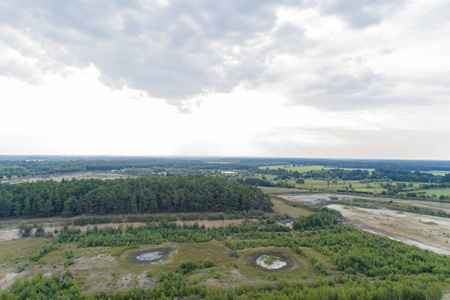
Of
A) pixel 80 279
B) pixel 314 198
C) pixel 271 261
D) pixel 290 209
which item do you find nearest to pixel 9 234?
pixel 80 279

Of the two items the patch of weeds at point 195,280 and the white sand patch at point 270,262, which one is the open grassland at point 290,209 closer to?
the white sand patch at point 270,262

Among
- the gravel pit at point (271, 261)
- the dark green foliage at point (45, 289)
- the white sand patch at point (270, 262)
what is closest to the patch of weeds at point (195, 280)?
the gravel pit at point (271, 261)

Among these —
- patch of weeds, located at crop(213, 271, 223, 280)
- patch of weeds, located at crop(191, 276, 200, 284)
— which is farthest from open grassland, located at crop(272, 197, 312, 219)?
patch of weeds, located at crop(191, 276, 200, 284)

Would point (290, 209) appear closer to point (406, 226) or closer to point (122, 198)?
point (406, 226)

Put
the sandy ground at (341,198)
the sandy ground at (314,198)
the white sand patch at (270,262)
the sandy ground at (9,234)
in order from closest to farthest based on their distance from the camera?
the white sand patch at (270,262)
the sandy ground at (9,234)
the sandy ground at (341,198)
the sandy ground at (314,198)

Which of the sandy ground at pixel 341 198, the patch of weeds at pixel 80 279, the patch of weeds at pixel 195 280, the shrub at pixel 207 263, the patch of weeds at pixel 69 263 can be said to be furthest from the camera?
the sandy ground at pixel 341 198

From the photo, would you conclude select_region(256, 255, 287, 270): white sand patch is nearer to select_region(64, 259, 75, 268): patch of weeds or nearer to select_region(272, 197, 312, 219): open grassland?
select_region(272, 197, 312, 219): open grassland
